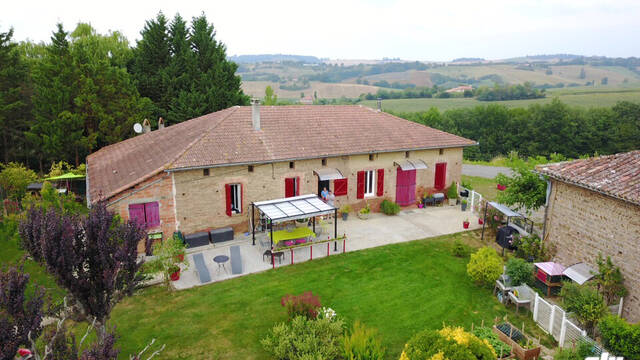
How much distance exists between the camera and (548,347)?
11492 mm

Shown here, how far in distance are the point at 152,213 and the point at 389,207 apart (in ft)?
39.6

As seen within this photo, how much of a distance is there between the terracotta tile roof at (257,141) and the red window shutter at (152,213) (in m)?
1.23

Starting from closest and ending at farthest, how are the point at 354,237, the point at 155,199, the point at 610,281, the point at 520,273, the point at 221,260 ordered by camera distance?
the point at 610,281 < the point at 520,273 < the point at 221,260 < the point at 155,199 < the point at 354,237

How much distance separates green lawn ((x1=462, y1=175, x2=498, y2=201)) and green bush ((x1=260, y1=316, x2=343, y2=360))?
1896cm

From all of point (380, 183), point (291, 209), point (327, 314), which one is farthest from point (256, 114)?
point (327, 314)

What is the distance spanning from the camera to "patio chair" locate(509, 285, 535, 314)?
1320cm

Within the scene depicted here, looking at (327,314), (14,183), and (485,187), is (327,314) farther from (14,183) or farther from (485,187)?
(485,187)

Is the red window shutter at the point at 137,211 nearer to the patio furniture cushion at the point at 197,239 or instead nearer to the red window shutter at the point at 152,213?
the red window shutter at the point at 152,213

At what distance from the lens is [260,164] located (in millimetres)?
19391

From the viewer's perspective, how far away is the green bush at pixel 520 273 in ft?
46.5

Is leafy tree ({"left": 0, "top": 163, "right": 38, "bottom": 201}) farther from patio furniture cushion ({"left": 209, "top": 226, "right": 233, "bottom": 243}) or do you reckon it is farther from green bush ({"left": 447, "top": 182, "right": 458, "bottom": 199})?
green bush ({"left": 447, "top": 182, "right": 458, "bottom": 199})

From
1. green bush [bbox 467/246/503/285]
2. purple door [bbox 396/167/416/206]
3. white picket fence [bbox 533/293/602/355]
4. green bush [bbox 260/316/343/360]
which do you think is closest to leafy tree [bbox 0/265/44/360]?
green bush [bbox 260/316/343/360]

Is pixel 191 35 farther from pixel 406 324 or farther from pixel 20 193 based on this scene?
pixel 406 324

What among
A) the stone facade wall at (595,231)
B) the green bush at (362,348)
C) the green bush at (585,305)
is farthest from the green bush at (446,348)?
the stone facade wall at (595,231)
